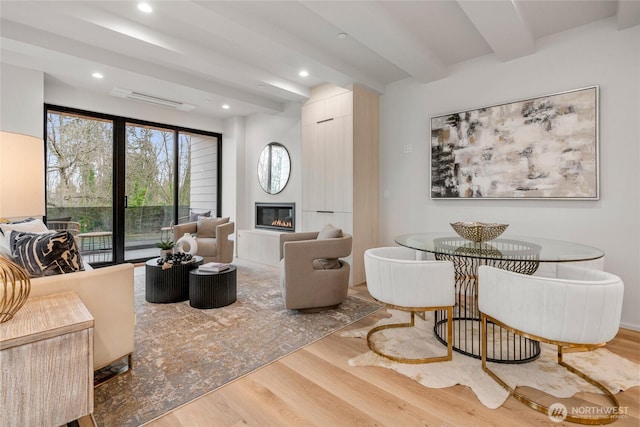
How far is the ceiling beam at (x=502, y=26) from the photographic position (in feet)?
7.50

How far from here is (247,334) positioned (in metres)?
2.47

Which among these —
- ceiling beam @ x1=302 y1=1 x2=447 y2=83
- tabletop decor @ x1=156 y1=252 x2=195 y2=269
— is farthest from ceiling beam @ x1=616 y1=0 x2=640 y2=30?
tabletop decor @ x1=156 y1=252 x2=195 y2=269

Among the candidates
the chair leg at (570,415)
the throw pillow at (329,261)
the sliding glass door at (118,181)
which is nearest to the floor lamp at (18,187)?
the throw pillow at (329,261)

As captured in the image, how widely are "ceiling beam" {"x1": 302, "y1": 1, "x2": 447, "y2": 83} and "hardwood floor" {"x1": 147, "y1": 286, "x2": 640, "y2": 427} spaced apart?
261 cm

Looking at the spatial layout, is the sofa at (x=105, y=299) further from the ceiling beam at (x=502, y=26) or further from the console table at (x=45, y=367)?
the ceiling beam at (x=502, y=26)

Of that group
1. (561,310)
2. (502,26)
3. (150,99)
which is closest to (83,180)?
(150,99)

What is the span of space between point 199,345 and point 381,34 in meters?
3.00

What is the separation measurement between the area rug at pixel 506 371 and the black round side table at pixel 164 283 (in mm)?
2049

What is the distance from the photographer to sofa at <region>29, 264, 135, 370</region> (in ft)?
5.34

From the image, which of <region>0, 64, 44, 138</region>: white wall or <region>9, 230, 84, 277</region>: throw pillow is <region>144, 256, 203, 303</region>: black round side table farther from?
<region>0, 64, 44, 138</region>: white wall

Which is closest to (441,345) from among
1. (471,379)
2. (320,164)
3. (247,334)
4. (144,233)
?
(471,379)

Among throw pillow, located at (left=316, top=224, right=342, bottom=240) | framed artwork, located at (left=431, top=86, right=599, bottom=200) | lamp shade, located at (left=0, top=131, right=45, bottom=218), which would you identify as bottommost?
throw pillow, located at (left=316, top=224, right=342, bottom=240)

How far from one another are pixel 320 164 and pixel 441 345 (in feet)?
9.11

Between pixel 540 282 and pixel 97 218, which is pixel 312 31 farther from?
pixel 97 218
